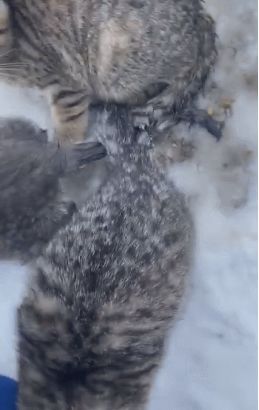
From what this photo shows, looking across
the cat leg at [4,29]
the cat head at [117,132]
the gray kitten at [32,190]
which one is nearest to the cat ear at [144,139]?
the cat head at [117,132]

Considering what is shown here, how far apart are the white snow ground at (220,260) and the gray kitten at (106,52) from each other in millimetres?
183

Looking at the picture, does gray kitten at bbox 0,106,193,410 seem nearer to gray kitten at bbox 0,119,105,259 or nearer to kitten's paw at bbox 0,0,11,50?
gray kitten at bbox 0,119,105,259

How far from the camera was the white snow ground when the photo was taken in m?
2.78

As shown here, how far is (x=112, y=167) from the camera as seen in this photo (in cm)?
263

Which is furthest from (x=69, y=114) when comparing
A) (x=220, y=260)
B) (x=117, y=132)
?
(x=220, y=260)

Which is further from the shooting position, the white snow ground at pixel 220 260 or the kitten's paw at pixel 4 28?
the white snow ground at pixel 220 260

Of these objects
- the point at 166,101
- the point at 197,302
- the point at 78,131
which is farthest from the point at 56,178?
the point at 197,302

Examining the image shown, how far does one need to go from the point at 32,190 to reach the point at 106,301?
470mm

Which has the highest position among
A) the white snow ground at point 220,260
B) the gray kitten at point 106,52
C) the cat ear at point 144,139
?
the gray kitten at point 106,52

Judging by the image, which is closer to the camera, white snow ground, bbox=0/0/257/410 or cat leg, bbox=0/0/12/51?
cat leg, bbox=0/0/12/51

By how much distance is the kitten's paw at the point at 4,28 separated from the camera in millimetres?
2570

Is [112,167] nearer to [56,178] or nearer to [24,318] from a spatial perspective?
[56,178]

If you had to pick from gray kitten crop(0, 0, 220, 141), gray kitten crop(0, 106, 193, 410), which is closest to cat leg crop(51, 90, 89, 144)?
gray kitten crop(0, 0, 220, 141)

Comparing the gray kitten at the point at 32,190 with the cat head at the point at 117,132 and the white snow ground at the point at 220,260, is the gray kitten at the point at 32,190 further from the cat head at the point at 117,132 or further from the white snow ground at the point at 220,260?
the white snow ground at the point at 220,260
